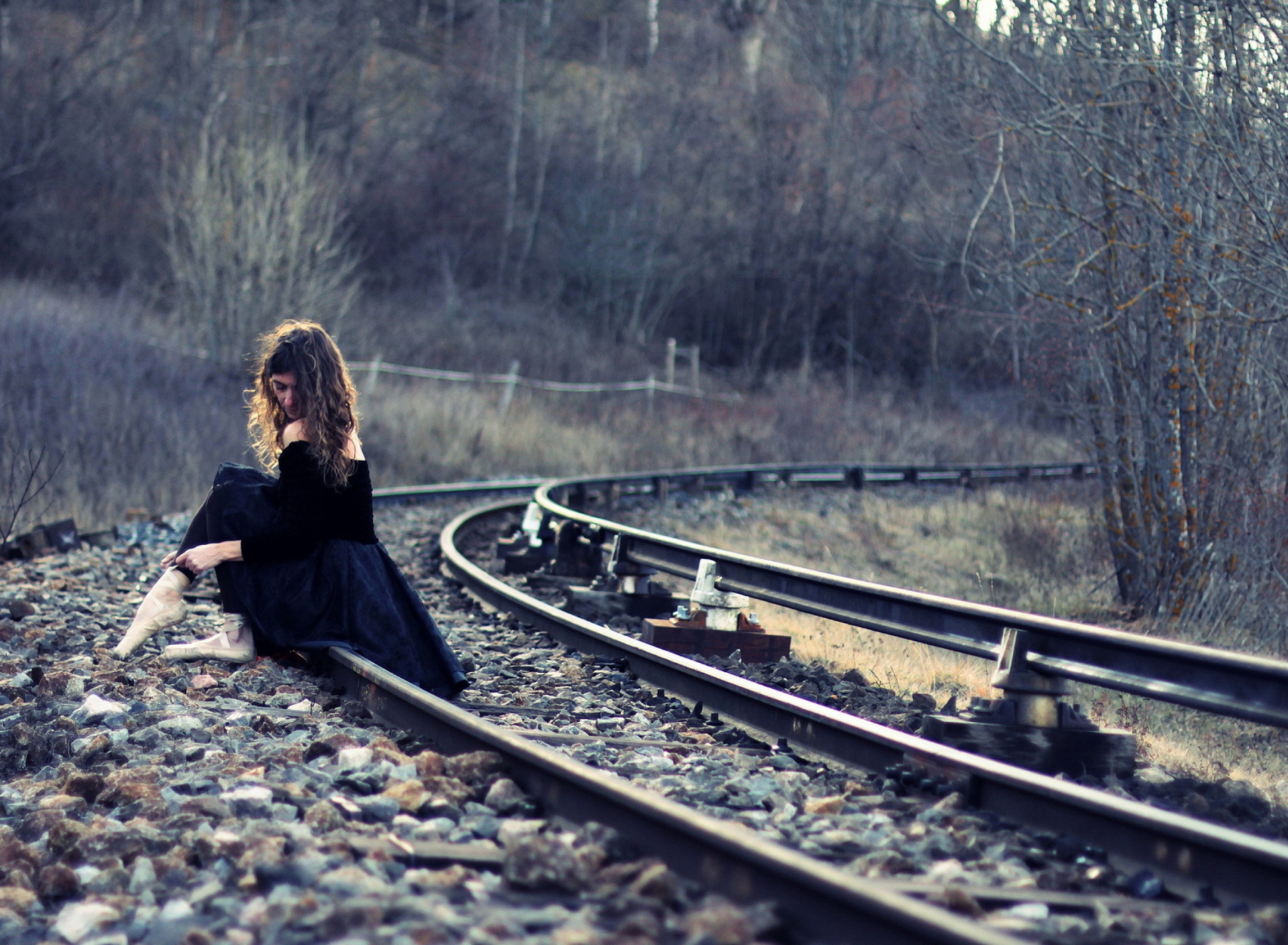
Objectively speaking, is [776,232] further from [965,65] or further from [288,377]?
[288,377]

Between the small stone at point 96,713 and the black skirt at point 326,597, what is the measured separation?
1023 millimetres

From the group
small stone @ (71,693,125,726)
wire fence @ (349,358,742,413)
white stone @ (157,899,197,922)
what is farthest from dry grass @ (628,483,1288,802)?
wire fence @ (349,358,742,413)

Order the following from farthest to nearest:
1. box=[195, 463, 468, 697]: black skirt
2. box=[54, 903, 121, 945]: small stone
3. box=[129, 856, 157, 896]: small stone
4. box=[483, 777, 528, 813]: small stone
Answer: box=[195, 463, 468, 697]: black skirt
box=[483, 777, 528, 813]: small stone
box=[129, 856, 157, 896]: small stone
box=[54, 903, 121, 945]: small stone

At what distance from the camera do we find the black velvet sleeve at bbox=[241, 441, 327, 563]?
5855 mm

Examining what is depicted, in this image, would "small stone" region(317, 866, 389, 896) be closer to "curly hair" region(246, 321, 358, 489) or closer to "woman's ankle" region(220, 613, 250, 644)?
"curly hair" region(246, 321, 358, 489)

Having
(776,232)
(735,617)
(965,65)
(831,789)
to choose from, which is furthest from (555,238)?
(831,789)

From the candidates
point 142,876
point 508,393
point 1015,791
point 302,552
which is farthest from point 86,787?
point 508,393

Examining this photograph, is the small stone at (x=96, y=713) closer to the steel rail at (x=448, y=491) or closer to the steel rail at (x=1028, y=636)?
the steel rail at (x=1028, y=636)

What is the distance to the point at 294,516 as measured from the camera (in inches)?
233

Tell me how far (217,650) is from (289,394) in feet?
4.39

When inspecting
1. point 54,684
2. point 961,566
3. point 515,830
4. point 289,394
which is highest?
point 289,394

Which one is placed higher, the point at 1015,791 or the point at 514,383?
the point at 514,383

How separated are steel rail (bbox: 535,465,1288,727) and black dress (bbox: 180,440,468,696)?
1947 millimetres

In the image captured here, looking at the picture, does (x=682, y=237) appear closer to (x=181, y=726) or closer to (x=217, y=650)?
(x=217, y=650)
